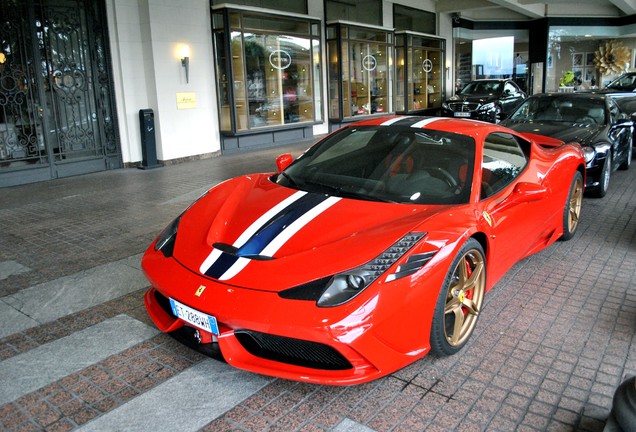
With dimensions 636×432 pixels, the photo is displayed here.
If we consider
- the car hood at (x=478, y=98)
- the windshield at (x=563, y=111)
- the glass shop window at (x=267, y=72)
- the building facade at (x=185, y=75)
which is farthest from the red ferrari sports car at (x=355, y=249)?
the car hood at (x=478, y=98)

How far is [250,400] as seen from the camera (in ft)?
8.94

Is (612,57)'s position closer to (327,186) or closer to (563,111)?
(563,111)

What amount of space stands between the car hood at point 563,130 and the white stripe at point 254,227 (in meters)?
5.18

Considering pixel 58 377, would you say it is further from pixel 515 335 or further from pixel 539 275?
pixel 539 275

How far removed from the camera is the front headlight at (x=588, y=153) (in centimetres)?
684

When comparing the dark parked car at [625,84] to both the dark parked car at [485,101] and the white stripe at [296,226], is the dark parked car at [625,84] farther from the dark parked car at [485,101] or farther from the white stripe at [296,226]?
the white stripe at [296,226]

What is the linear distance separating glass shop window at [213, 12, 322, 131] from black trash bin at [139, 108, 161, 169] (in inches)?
82.7

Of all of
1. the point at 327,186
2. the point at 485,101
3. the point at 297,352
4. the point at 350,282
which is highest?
the point at 485,101

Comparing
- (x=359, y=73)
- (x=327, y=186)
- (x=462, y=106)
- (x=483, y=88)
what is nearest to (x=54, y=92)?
(x=327, y=186)

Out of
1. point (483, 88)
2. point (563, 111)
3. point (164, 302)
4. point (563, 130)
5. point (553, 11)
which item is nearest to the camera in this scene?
point (164, 302)

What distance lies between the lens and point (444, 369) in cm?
300

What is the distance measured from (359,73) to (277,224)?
14.2m

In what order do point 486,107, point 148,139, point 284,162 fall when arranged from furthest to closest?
point 486,107
point 148,139
point 284,162

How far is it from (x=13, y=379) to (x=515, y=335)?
3019 millimetres
